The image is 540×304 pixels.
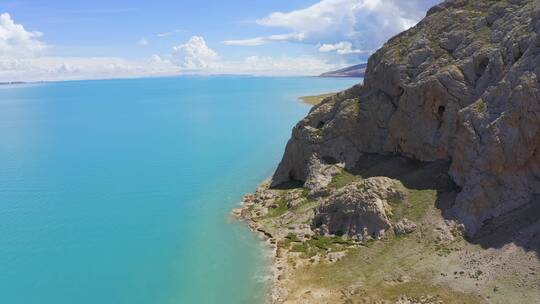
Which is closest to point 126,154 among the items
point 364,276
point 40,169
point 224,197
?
point 40,169

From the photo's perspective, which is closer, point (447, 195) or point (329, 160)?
point (447, 195)

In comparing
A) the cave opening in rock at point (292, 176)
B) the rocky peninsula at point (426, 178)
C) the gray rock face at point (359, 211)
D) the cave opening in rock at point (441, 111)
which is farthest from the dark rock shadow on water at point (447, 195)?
the cave opening in rock at point (292, 176)

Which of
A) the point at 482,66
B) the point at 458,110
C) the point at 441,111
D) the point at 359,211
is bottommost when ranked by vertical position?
the point at 359,211

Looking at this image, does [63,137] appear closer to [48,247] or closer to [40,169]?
[40,169]

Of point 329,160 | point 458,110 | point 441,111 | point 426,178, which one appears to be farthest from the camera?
point 329,160

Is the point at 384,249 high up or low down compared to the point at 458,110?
down

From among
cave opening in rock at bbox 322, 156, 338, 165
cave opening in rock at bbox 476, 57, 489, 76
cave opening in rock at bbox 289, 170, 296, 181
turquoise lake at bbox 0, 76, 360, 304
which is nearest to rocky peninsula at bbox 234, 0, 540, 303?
cave opening in rock at bbox 476, 57, 489, 76

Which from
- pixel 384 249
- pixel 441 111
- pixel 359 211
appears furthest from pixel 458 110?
pixel 384 249

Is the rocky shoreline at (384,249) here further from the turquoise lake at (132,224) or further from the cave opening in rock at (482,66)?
the cave opening in rock at (482,66)

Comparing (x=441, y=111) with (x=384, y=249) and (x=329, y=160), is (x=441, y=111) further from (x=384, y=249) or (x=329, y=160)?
(x=384, y=249)
